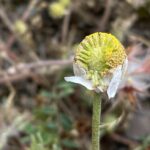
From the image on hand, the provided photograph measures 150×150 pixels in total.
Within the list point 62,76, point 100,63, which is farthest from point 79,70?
point 62,76

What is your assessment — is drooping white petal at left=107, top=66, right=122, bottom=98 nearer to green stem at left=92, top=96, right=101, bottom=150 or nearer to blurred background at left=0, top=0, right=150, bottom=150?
green stem at left=92, top=96, right=101, bottom=150

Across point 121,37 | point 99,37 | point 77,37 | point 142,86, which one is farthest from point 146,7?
point 99,37

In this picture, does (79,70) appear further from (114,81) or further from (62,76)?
(62,76)

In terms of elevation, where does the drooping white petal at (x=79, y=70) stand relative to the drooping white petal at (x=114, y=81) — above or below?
above

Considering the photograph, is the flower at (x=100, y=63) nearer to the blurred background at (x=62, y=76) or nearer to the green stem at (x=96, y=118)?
the green stem at (x=96, y=118)

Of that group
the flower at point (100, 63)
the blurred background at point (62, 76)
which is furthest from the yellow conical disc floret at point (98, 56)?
the blurred background at point (62, 76)

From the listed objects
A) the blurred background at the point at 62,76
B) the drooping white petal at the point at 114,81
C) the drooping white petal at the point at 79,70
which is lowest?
the drooping white petal at the point at 114,81

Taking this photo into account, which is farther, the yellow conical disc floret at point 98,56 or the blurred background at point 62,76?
the blurred background at point 62,76
